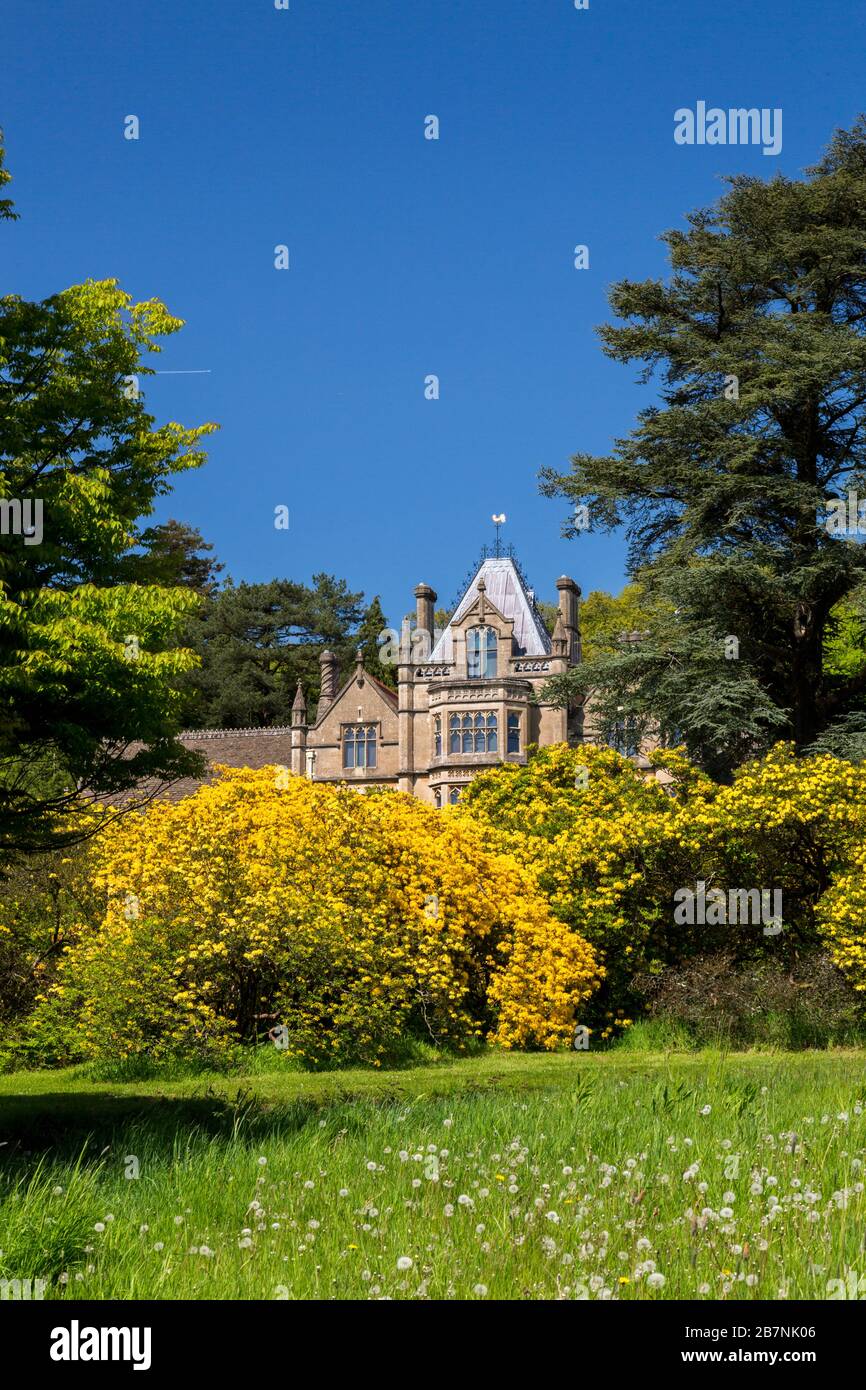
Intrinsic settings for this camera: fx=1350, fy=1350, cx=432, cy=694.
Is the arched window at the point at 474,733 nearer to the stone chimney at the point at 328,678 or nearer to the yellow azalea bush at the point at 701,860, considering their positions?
the stone chimney at the point at 328,678

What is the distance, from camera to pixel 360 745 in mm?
52781

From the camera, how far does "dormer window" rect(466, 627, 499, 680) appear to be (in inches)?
1964

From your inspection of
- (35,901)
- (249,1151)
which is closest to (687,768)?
(35,901)

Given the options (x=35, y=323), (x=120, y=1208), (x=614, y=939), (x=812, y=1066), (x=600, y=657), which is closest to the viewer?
(x=120, y=1208)

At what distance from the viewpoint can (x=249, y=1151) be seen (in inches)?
305

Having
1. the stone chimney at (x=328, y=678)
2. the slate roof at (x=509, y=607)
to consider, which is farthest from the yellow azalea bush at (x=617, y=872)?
the stone chimney at (x=328, y=678)

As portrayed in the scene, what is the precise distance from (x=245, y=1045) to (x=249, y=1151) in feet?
32.6

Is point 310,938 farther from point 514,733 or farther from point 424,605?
point 424,605

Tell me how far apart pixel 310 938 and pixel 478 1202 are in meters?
11.0

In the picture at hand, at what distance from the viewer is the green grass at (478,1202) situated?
523 cm

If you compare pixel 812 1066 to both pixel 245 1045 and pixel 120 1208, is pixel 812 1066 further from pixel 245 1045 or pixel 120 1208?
pixel 120 1208

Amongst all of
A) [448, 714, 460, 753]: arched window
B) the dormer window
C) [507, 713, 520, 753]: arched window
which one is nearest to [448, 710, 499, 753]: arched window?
[448, 714, 460, 753]: arched window

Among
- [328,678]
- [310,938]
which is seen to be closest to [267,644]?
[328,678]

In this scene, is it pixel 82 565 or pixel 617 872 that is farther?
pixel 617 872
